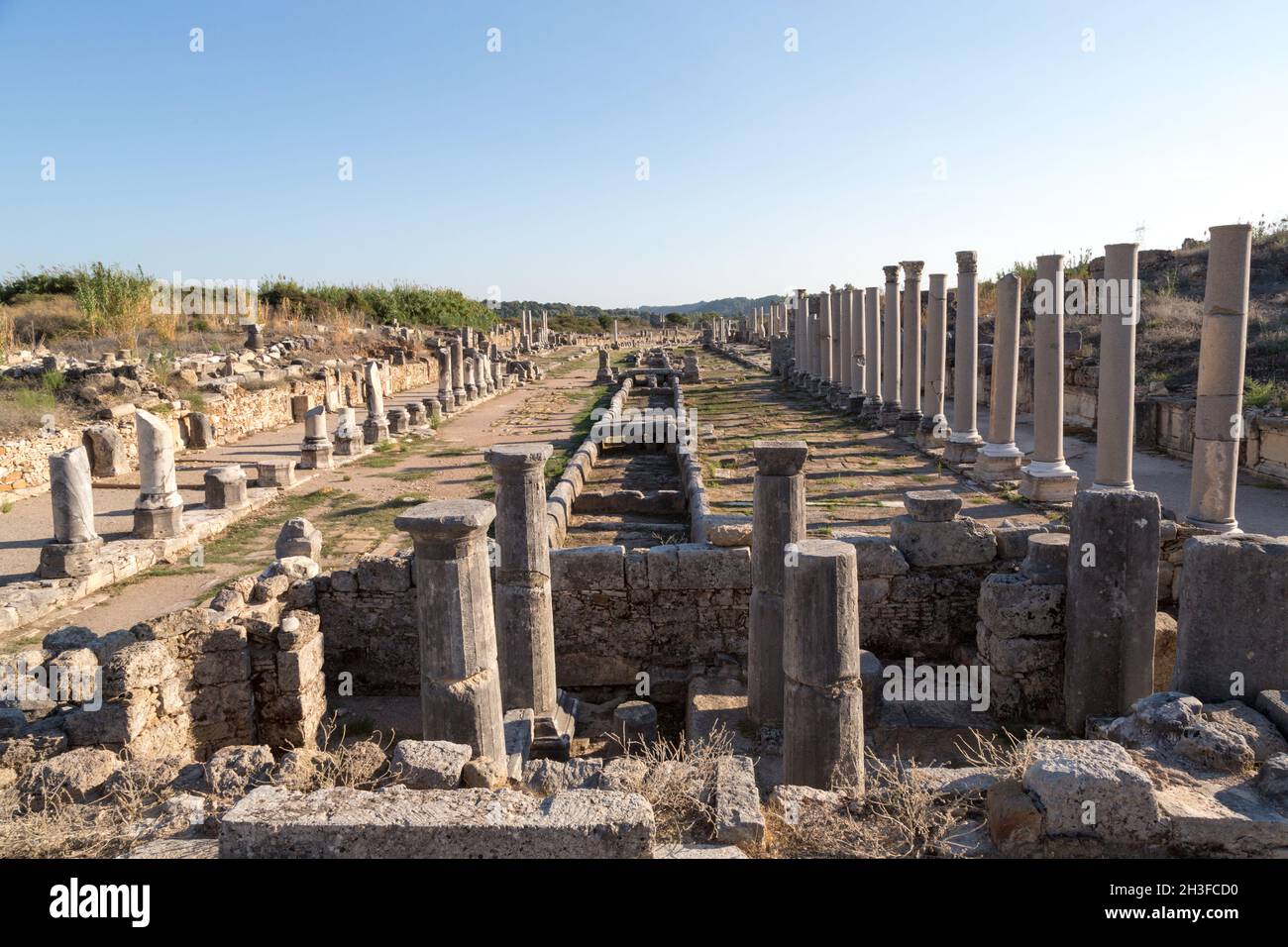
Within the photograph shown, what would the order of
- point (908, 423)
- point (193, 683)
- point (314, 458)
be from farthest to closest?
point (908, 423) → point (314, 458) → point (193, 683)

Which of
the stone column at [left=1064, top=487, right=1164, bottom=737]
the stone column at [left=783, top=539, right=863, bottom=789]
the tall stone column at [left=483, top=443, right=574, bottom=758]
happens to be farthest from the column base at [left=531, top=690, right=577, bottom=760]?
the stone column at [left=1064, top=487, right=1164, bottom=737]

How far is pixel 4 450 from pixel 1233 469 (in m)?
18.3

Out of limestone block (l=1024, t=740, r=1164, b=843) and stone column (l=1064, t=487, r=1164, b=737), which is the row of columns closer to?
stone column (l=1064, t=487, r=1164, b=737)

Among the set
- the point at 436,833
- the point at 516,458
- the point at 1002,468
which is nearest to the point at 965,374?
the point at 1002,468

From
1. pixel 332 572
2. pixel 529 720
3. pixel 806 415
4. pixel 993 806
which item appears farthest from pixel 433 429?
pixel 993 806

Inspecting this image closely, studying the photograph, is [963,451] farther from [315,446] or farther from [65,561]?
[65,561]

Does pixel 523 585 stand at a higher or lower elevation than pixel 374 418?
lower

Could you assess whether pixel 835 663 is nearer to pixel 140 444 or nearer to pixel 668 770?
pixel 668 770

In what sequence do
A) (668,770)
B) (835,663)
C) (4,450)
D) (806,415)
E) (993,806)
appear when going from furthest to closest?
(806,415) → (4,450) → (835,663) → (668,770) → (993,806)

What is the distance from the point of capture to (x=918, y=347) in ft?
64.9

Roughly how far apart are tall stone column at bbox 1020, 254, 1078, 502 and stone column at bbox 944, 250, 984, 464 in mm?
2240

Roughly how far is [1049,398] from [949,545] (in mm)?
6205

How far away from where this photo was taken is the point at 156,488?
12477mm

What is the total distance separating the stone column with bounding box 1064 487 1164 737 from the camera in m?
6.42
